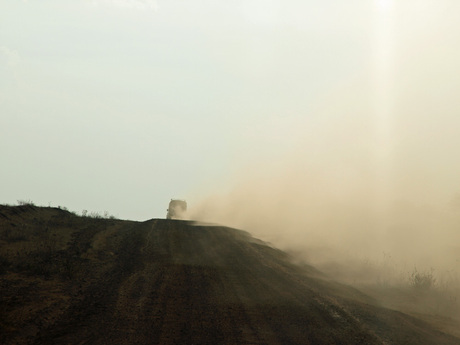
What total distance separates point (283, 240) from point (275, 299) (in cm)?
1637

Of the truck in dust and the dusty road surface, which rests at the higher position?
the truck in dust

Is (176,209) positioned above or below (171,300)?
above

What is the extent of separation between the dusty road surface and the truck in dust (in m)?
30.0

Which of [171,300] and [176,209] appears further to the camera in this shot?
[176,209]

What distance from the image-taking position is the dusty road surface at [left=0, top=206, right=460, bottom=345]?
25.9 feet

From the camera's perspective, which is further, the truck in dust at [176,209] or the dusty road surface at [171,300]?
the truck in dust at [176,209]

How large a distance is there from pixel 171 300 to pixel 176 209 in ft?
129

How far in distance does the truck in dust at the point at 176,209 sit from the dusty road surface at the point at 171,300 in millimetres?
30026

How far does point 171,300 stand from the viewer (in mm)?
9922

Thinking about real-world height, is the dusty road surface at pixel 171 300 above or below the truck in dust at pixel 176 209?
below

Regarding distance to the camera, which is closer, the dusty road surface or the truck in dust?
the dusty road surface

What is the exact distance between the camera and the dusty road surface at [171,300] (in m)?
7.89

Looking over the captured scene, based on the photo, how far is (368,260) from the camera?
2120 cm

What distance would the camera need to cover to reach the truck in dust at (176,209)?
158 feet
